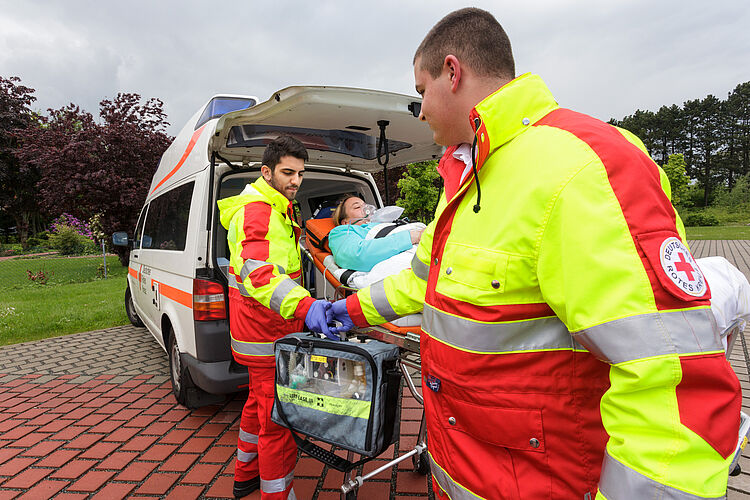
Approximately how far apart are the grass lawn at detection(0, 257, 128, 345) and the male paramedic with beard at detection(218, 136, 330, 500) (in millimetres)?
Answer: 6233

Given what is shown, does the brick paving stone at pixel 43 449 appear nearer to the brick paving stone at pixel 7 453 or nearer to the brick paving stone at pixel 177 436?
the brick paving stone at pixel 7 453

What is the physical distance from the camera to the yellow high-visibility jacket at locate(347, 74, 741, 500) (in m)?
0.74

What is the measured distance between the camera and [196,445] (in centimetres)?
313

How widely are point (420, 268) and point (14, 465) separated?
3471 mm

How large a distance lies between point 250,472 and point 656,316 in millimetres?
2471

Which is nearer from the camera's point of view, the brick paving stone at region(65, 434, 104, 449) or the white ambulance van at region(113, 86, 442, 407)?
the white ambulance van at region(113, 86, 442, 407)

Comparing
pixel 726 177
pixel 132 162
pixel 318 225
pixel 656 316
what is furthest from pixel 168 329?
pixel 726 177

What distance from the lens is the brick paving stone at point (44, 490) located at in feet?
8.59

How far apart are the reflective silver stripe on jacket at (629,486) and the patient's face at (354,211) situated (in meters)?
2.75

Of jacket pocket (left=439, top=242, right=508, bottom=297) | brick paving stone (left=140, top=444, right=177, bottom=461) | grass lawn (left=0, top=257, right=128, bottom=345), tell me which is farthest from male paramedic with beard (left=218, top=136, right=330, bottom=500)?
grass lawn (left=0, top=257, right=128, bottom=345)

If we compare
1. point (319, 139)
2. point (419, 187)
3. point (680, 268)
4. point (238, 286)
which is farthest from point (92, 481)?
point (419, 187)

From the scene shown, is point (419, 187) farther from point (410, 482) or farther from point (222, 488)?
point (222, 488)

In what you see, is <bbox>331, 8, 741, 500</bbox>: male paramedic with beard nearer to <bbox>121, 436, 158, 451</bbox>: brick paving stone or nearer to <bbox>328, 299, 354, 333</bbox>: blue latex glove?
<bbox>328, 299, 354, 333</bbox>: blue latex glove

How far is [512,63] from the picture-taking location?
1.15 m
